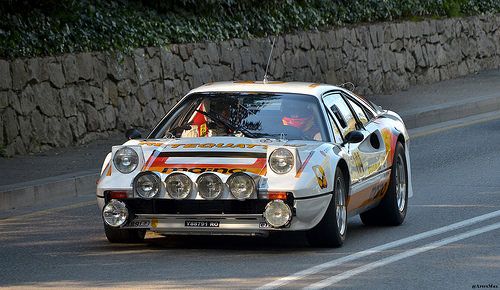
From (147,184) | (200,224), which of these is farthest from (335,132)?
(147,184)

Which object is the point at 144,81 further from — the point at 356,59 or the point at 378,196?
the point at 378,196

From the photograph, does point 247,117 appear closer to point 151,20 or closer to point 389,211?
point 389,211

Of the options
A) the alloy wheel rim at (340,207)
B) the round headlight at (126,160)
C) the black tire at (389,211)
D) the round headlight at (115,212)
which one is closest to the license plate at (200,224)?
the round headlight at (115,212)

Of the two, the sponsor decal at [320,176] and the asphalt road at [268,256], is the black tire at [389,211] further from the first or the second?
the sponsor decal at [320,176]

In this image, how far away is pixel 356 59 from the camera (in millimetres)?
26422

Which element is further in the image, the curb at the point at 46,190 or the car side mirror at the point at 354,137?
the curb at the point at 46,190

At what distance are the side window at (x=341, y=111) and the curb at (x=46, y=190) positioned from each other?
149 inches

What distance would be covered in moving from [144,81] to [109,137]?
1.35 metres

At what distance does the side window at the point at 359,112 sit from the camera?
11.9m

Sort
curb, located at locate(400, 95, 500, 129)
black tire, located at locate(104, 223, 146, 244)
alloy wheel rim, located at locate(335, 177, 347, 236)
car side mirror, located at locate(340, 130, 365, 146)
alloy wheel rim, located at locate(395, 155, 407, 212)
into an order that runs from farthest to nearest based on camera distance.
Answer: curb, located at locate(400, 95, 500, 129) → alloy wheel rim, located at locate(395, 155, 407, 212) → car side mirror, located at locate(340, 130, 365, 146) → black tire, located at locate(104, 223, 146, 244) → alloy wheel rim, located at locate(335, 177, 347, 236)

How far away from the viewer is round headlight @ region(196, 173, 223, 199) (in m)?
10.0

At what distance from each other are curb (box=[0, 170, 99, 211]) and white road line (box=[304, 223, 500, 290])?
4.74 metres

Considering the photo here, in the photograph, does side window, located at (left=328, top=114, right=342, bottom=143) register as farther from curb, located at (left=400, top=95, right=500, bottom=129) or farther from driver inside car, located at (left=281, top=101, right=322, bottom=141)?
curb, located at (left=400, top=95, right=500, bottom=129)

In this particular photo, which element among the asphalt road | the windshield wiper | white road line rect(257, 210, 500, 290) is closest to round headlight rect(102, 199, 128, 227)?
the asphalt road
